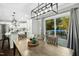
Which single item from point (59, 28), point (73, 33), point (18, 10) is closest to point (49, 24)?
point (59, 28)

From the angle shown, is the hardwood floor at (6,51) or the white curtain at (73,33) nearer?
the white curtain at (73,33)

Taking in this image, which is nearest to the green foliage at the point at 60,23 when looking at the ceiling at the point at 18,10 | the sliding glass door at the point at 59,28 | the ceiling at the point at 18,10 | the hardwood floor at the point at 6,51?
the sliding glass door at the point at 59,28

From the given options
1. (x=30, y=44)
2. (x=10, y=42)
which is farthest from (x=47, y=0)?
(x=10, y=42)

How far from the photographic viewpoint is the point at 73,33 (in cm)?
160

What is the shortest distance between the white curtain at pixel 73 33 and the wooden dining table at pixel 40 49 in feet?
0.29

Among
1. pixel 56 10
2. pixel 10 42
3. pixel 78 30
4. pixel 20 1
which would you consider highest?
pixel 20 1

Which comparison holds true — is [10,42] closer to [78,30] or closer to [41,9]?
[41,9]

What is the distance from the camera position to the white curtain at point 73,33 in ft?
5.25

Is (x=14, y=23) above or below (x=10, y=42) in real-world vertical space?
above

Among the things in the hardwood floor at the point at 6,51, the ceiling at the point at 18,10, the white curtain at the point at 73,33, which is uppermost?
the ceiling at the point at 18,10

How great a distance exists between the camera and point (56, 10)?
167 cm

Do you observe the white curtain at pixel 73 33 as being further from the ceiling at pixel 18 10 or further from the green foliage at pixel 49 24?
the ceiling at pixel 18 10

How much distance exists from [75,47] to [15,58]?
944mm

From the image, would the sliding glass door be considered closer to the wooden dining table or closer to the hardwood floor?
the wooden dining table
